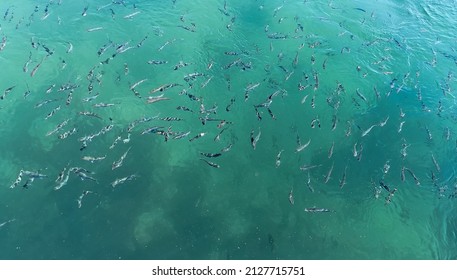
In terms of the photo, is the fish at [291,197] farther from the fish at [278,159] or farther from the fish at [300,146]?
the fish at [300,146]

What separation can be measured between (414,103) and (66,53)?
163 ft

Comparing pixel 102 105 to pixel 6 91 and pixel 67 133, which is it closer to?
pixel 67 133

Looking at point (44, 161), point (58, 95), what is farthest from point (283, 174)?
point (58, 95)

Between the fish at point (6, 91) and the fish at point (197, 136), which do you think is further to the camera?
the fish at point (6, 91)

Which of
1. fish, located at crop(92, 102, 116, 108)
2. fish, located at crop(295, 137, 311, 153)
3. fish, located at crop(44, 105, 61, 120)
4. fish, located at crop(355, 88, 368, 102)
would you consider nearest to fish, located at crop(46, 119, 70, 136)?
fish, located at crop(44, 105, 61, 120)

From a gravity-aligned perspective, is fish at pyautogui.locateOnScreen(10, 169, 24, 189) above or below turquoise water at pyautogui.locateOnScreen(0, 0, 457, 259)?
below

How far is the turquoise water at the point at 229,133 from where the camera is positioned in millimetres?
34000

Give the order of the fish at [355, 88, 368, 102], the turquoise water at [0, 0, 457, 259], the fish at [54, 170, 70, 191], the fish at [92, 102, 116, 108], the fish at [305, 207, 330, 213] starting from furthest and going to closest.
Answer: the fish at [355, 88, 368, 102], the fish at [92, 102, 116, 108], the fish at [54, 170, 70, 191], the fish at [305, 207, 330, 213], the turquoise water at [0, 0, 457, 259]

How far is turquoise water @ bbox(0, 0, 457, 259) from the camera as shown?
34.0 meters

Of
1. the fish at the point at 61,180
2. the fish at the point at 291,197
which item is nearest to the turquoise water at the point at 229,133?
the fish at the point at 291,197

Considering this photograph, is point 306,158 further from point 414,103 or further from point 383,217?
point 414,103

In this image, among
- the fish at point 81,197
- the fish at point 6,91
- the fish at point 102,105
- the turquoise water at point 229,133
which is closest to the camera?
the turquoise water at point 229,133

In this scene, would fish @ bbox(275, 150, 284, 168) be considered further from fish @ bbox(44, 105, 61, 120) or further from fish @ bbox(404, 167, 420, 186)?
fish @ bbox(44, 105, 61, 120)

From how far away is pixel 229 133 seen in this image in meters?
41.5
